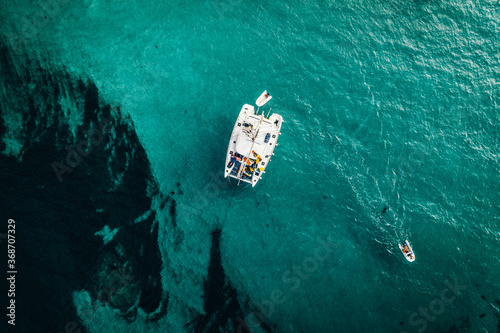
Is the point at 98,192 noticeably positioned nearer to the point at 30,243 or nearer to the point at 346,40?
the point at 30,243

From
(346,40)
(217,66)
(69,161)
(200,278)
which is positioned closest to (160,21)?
(217,66)
